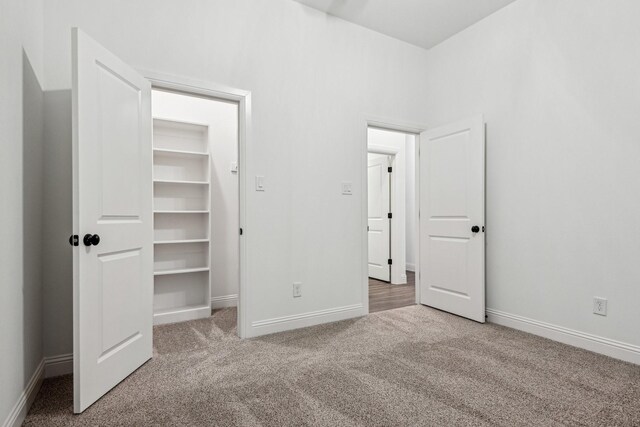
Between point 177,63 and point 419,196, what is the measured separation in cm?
271

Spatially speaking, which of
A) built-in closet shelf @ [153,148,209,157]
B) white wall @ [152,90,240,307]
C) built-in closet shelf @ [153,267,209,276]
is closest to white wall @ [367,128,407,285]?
white wall @ [152,90,240,307]

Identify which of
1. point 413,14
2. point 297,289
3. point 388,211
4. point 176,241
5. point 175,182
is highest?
point 413,14

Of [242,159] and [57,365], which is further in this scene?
[242,159]


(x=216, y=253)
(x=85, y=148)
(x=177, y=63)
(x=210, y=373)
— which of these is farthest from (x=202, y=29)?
(x=210, y=373)

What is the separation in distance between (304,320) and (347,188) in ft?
4.20

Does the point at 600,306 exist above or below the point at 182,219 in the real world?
below

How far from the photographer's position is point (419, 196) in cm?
382

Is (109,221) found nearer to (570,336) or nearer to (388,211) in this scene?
(570,336)

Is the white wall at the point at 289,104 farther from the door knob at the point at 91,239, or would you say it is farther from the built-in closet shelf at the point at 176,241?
the door knob at the point at 91,239

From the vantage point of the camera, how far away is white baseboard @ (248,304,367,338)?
9.16ft

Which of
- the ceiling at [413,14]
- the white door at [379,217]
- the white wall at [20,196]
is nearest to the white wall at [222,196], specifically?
the ceiling at [413,14]

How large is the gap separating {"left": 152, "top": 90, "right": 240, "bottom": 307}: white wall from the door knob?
1898 mm

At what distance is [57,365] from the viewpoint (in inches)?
83.6

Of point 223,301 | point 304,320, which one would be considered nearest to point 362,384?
point 304,320
